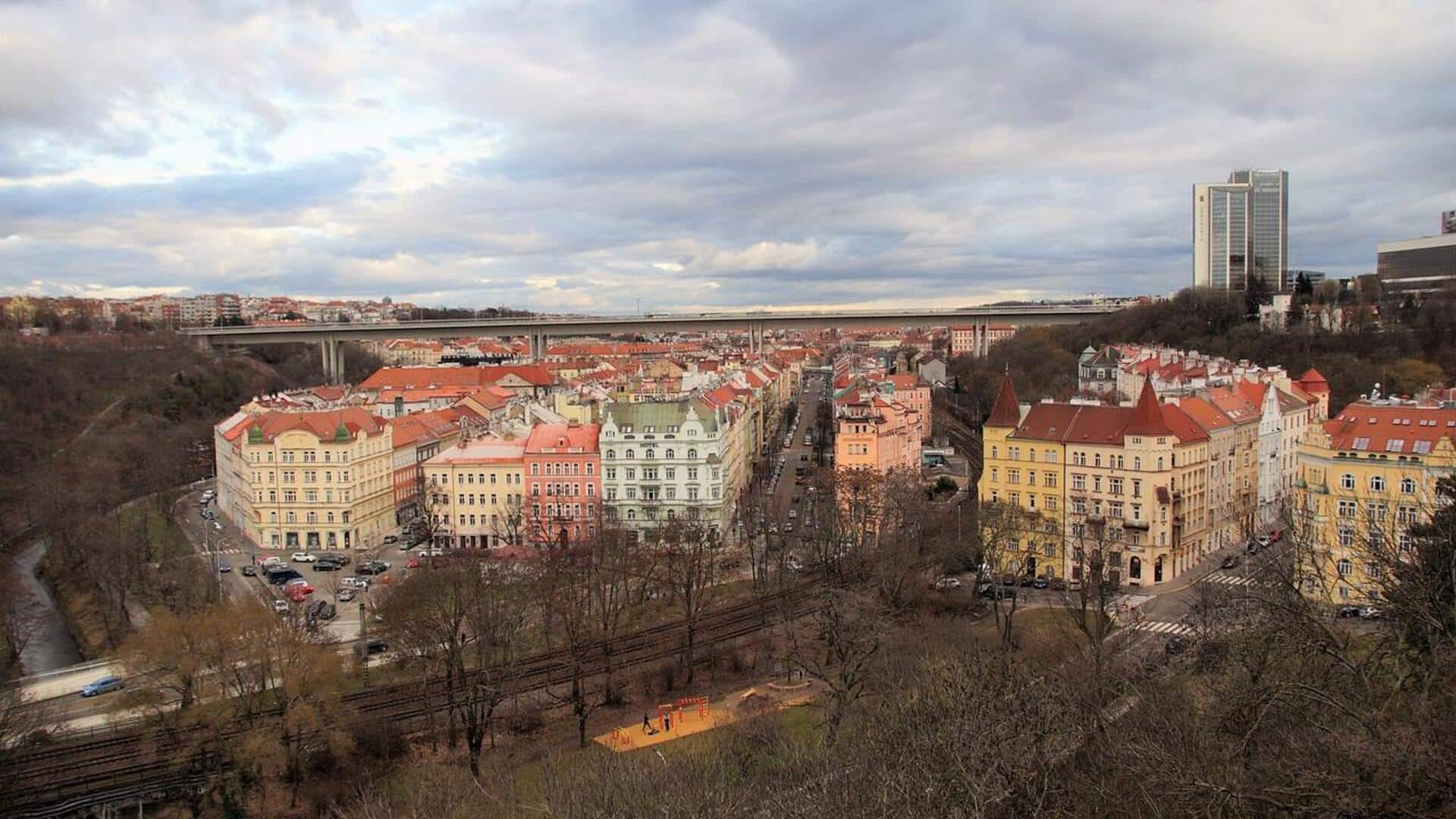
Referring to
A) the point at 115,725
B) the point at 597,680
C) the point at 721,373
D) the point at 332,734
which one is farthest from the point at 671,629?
the point at 721,373

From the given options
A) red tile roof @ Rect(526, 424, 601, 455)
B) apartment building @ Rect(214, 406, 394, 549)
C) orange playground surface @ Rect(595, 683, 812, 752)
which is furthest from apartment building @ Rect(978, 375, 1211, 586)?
apartment building @ Rect(214, 406, 394, 549)

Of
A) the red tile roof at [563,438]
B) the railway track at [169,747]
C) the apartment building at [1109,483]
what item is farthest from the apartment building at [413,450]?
the apartment building at [1109,483]

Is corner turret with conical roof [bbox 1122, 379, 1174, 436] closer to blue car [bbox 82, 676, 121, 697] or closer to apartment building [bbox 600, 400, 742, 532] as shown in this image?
apartment building [bbox 600, 400, 742, 532]

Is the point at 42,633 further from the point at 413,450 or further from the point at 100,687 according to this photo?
the point at 413,450

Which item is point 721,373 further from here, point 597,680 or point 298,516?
point 597,680

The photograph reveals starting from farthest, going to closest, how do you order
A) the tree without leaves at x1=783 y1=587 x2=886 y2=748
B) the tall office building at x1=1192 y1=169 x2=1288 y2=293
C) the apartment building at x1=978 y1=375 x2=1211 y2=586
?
the tall office building at x1=1192 y1=169 x2=1288 y2=293 → the apartment building at x1=978 y1=375 x2=1211 y2=586 → the tree without leaves at x1=783 y1=587 x2=886 y2=748

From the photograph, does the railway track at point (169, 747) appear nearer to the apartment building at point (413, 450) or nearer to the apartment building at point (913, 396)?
the apartment building at point (413, 450)
